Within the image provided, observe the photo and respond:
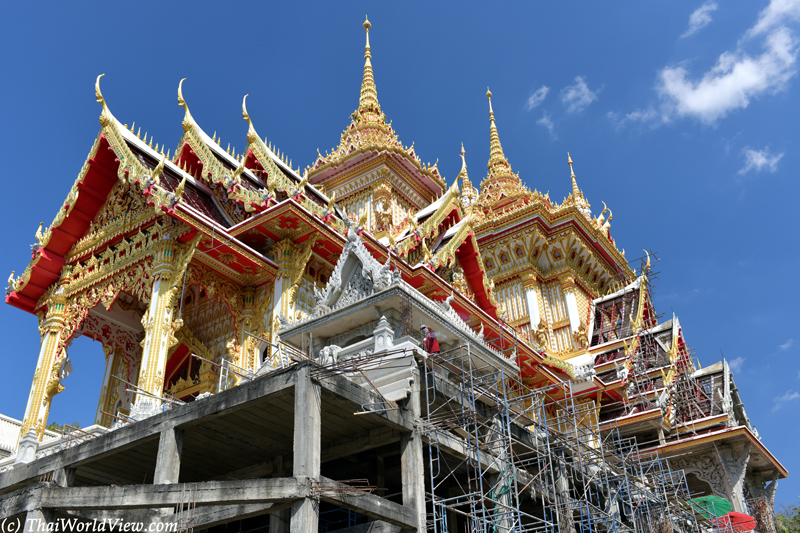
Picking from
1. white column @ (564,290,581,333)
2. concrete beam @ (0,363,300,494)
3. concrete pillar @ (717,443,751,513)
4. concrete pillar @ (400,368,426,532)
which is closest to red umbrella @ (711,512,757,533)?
concrete pillar @ (717,443,751,513)

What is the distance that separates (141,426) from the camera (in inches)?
439

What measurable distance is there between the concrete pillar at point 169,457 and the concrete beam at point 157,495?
0.57 m

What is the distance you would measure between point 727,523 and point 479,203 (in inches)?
705

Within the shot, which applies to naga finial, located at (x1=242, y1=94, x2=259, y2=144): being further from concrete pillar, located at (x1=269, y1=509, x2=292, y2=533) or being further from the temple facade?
concrete pillar, located at (x1=269, y1=509, x2=292, y2=533)

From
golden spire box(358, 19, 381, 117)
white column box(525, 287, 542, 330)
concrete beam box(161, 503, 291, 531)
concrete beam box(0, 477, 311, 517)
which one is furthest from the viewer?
white column box(525, 287, 542, 330)

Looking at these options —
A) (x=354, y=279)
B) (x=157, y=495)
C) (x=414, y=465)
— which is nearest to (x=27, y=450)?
(x=157, y=495)

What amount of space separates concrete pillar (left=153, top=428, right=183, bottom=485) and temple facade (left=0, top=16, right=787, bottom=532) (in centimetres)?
38

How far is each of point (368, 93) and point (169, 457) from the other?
19.2 meters

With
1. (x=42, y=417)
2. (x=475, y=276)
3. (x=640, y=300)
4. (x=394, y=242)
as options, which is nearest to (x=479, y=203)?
(x=640, y=300)

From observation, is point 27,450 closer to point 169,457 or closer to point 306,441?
point 169,457

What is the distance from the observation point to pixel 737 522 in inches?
725

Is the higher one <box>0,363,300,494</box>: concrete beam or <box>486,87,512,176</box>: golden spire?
<box>486,87,512,176</box>: golden spire

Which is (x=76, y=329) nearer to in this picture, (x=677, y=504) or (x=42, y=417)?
(x=42, y=417)

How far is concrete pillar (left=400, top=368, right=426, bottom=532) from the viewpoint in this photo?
994 cm
